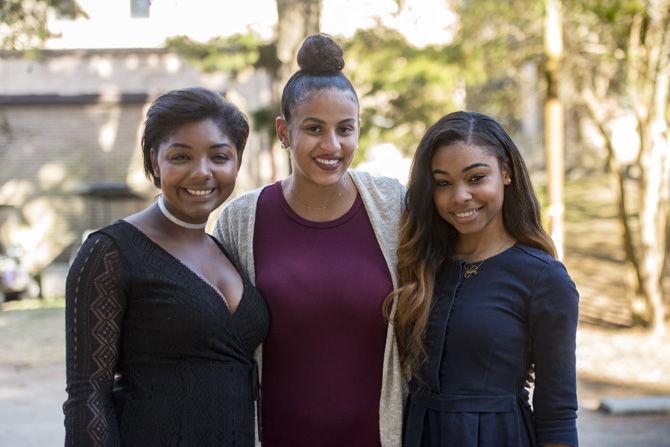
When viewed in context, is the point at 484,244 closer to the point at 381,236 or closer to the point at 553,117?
the point at 381,236

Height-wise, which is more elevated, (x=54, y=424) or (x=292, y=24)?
(x=292, y=24)

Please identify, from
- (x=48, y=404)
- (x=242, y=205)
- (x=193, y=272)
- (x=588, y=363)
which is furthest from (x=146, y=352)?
(x=588, y=363)

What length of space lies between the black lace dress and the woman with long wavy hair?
601 mm

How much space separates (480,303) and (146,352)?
102 centimetres

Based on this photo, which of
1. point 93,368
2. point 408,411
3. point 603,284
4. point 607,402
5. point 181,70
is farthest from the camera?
point 181,70

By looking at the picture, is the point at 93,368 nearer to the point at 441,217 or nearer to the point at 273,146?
the point at 441,217

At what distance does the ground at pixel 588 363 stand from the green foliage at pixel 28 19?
352 cm

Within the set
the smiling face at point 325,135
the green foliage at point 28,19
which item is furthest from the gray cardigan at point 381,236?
the green foliage at point 28,19

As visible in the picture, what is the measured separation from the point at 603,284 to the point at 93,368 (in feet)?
41.5

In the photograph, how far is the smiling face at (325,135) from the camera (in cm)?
310

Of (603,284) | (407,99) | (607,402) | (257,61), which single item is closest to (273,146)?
(257,61)

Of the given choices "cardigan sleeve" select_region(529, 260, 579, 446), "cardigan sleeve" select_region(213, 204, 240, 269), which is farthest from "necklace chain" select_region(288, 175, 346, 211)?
"cardigan sleeve" select_region(529, 260, 579, 446)

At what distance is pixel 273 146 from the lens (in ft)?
35.1

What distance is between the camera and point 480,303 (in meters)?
2.80
